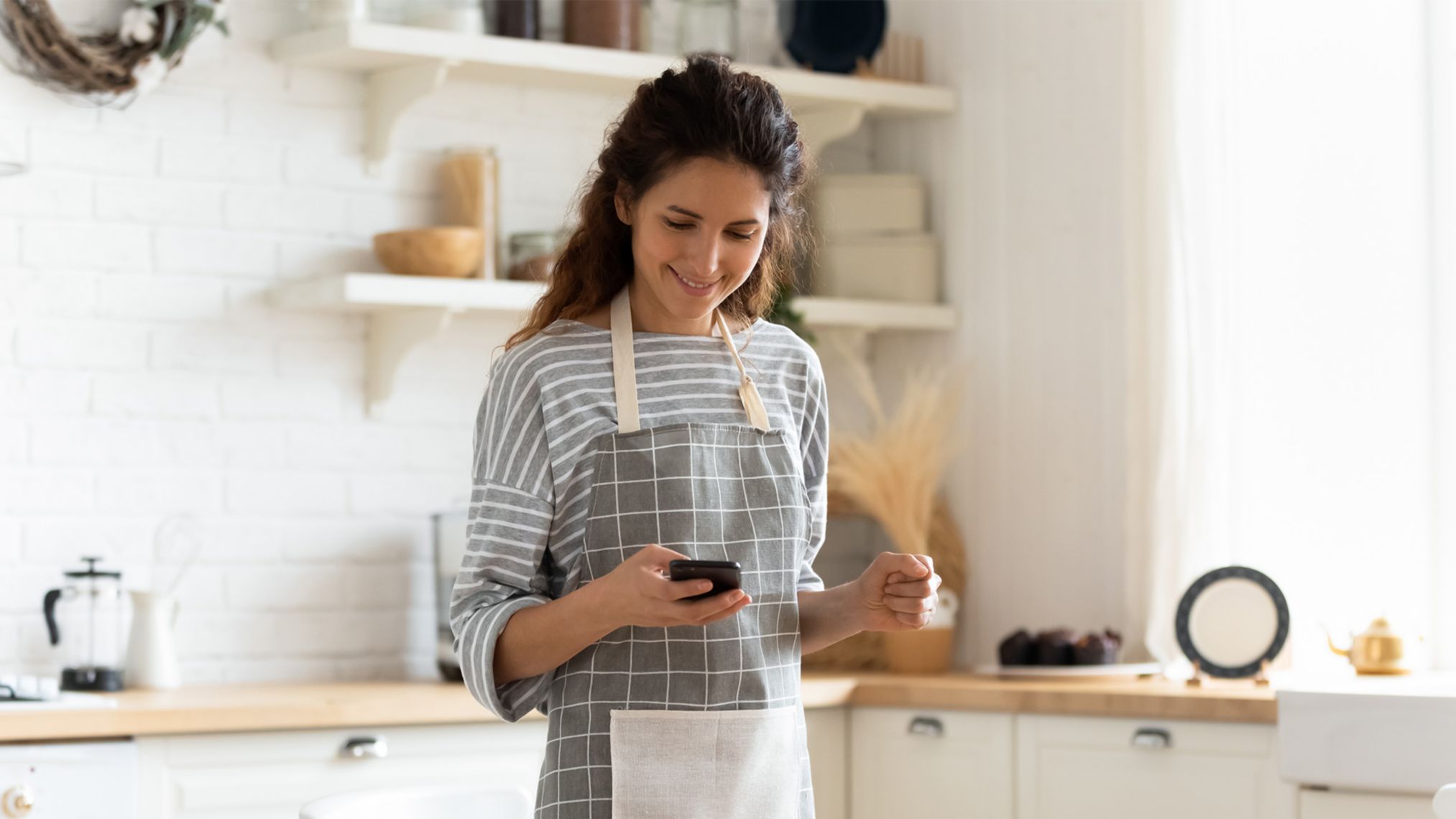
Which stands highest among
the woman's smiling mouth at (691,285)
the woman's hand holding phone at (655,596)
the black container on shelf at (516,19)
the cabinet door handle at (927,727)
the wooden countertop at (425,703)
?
the black container on shelf at (516,19)

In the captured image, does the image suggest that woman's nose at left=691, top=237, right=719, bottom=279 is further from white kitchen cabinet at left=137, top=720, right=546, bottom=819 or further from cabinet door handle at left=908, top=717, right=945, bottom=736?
cabinet door handle at left=908, top=717, right=945, bottom=736

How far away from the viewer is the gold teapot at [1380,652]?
288cm

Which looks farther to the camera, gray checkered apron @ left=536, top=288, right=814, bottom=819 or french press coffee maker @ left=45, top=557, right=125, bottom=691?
french press coffee maker @ left=45, top=557, right=125, bottom=691

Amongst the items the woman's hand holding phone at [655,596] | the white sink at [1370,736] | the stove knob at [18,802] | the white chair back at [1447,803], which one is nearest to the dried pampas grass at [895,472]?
the white sink at [1370,736]

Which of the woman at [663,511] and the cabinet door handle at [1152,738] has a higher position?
the woman at [663,511]

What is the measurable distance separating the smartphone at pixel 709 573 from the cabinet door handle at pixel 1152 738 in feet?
5.42

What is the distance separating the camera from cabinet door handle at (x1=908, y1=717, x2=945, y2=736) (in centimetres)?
311

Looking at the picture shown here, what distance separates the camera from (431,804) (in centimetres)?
188

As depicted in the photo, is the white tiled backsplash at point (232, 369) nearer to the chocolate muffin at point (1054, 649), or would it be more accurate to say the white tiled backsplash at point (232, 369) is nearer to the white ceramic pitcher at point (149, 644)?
the white ceramic pitcher at point (149, 644)

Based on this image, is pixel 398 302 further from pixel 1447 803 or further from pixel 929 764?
pixel 1447 803

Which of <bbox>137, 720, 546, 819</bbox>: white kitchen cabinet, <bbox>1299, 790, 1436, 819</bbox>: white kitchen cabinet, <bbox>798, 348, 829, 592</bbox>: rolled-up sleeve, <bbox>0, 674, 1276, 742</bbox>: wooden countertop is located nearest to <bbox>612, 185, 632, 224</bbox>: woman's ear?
<bbox>798, 348, 829, 592</bbox>: rolled-up sleeve

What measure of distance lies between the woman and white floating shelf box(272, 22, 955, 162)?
4.98 ft

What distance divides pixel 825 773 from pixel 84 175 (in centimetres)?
180

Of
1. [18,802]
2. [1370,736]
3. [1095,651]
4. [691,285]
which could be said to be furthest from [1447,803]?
[18,802]
